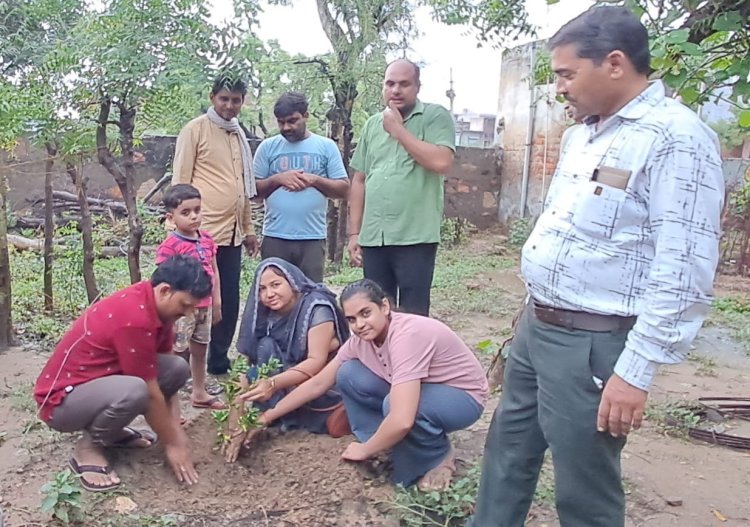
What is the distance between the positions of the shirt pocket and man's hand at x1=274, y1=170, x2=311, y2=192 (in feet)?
8.40

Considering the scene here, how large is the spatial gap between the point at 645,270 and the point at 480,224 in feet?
31.9

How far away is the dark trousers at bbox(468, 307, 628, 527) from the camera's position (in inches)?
75.0

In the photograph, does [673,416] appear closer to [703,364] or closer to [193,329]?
[703,364]

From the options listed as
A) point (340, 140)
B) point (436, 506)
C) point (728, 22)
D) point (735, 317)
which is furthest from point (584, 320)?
point (340, 140)

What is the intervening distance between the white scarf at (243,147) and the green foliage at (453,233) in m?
6.25

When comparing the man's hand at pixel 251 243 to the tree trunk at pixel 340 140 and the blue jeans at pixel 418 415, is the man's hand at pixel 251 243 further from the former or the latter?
A: the tree trunk at pixel 340 140

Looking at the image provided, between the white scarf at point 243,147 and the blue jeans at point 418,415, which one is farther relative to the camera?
the white scarf at point 243,147

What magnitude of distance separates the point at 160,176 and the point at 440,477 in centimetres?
832

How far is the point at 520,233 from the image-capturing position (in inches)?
413

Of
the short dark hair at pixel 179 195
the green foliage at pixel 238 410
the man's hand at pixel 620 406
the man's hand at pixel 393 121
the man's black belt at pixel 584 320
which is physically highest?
the man's hand at pixel 393 121

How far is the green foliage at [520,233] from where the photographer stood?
1039 cm

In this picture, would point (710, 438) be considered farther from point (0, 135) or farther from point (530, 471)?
point (0, 135)

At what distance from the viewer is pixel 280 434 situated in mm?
3502

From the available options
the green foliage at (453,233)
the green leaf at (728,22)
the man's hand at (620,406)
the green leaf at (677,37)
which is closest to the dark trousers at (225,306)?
the green leaf at (677,37)
